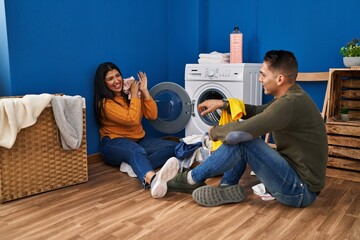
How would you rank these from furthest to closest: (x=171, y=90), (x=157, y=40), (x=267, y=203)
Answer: (x=157, y=40)
(x=171, y=90)
(x=267, y=203)

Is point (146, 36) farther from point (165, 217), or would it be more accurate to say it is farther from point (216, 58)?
point (165, 217)

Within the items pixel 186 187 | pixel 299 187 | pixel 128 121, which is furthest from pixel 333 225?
pixel 128 121

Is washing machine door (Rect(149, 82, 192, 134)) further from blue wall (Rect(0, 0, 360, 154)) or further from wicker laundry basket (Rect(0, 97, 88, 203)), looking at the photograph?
wicker laundry basket (Rect(0, 97, 88, 203))

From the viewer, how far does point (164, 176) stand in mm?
2010

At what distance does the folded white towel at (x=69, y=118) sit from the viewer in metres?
2.13

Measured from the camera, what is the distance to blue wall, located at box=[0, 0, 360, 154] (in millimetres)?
2406

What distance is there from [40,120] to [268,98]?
77.4 inches

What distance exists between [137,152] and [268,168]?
39.6 inches

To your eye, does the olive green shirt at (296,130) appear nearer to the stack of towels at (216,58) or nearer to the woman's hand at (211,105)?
the woman's hand at (211,105)

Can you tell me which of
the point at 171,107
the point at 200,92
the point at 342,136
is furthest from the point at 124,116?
the point at 342,136

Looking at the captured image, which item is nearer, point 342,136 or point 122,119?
point 342,136

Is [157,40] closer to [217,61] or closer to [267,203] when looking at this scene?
[217,61]

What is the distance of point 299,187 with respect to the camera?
5.82ft

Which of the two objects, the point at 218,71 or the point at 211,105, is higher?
the point at 218,71
